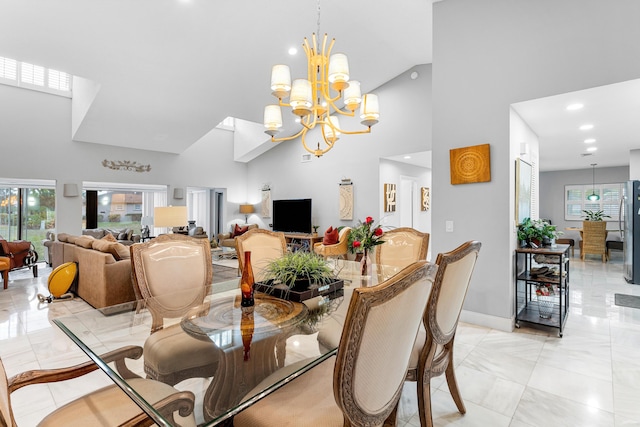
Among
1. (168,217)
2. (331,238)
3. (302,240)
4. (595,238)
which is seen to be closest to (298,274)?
(168,217)

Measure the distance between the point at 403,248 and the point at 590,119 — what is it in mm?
2890

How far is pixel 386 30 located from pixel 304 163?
402cm

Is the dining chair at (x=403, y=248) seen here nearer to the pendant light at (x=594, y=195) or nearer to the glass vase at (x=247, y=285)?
the glass vase at (x=247, y=285)

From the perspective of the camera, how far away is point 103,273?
3838 millimetres

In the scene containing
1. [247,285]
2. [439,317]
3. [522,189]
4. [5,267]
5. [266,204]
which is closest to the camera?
[439,317]

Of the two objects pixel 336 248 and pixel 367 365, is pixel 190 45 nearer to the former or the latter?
pixel 336 248

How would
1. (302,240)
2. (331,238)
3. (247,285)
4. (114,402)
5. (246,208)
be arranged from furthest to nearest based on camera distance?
1. (246,208)
2. (302,240)
3. (331,238)
4. (247,285)
5. (114,402)

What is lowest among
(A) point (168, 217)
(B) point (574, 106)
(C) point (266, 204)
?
(A) point (168, 217)

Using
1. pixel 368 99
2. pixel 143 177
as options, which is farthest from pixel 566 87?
pixel 143 177

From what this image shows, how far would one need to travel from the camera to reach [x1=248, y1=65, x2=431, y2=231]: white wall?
6320 millimetres

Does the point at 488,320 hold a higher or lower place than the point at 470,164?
lower

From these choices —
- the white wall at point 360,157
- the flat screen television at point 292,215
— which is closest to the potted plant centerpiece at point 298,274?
the white wall at point 360,157

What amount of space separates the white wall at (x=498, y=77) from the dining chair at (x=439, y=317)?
184cm

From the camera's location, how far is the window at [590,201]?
862 cm
